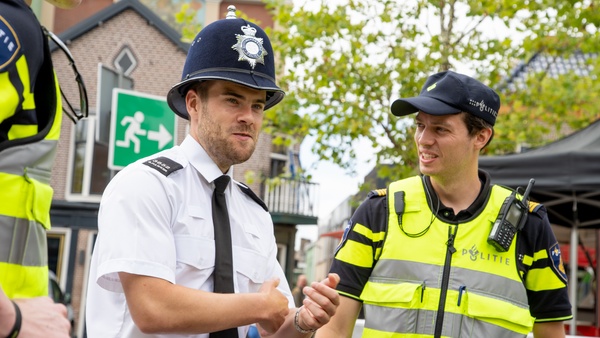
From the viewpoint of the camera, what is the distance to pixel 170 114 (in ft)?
25.5

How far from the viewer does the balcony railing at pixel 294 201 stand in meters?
30.3

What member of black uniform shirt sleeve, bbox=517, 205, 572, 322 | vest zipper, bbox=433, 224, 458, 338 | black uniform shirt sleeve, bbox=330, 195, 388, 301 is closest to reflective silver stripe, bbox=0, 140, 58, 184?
black uniform shirt sleeve, bbox=330, 195, 388, 301

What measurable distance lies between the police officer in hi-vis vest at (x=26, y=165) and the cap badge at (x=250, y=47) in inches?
32.3

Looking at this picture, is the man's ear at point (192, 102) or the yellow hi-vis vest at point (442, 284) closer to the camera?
the man's ear at point (192, 102)

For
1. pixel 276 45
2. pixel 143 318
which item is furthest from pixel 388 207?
pixel 276 45

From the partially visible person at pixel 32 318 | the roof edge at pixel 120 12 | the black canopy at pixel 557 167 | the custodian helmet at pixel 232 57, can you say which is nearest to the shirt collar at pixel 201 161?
the custodian helmet at pixel 232 57

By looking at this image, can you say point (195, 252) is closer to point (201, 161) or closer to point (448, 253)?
point (201, 161)

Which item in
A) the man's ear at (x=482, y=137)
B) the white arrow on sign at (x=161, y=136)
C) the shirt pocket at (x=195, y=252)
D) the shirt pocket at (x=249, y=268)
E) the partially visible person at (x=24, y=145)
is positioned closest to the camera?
the partially visible person at (x=24, y=145)

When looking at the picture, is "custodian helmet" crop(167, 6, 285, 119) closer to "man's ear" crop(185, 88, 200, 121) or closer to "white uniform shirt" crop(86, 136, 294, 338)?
"man's ear" crop(185, 88, 200, 121)

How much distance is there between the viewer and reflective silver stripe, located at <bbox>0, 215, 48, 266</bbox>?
1874 mm

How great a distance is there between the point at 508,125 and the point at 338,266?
12.2m

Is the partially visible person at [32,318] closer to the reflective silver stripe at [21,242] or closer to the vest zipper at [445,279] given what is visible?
the reflective silver stripe at [21,242]

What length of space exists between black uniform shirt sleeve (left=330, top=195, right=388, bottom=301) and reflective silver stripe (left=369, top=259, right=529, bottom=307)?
10cm

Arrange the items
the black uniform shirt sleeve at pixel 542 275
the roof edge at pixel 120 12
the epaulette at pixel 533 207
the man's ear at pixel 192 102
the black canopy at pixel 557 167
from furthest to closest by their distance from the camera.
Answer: the roof edge at pixel 120 12 → the black canopy at pixel 557 167 → the epaulette at pixel 533 207 → the black uniform shirt sleeve at pixel 542 275 → the man's ear at pixel 192 102
